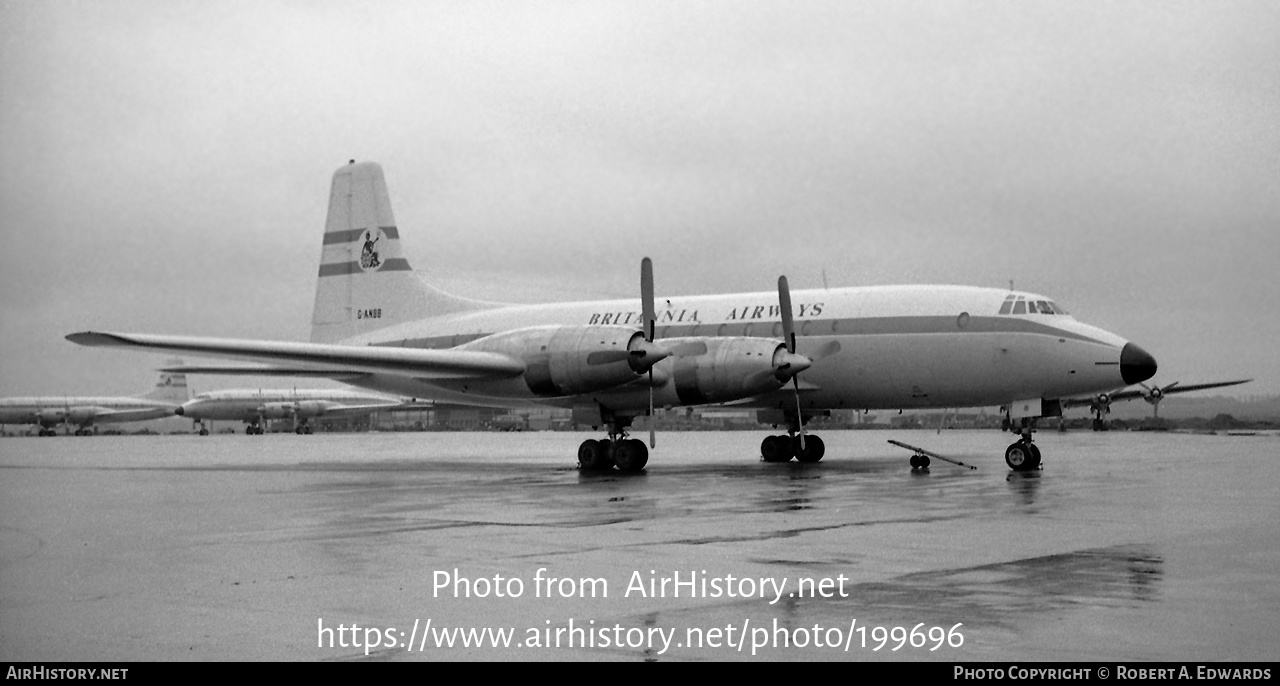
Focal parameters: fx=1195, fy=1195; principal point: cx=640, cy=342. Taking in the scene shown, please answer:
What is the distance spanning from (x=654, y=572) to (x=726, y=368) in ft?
56.2

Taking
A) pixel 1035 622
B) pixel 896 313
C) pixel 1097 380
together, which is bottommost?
pixel 1035 622

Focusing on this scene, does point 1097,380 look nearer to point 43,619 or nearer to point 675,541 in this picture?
point 675,541

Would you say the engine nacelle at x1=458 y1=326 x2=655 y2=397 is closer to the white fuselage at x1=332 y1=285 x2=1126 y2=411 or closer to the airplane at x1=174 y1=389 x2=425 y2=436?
the white fuselage at x1=332 y1=285 x2=1126 y2=411

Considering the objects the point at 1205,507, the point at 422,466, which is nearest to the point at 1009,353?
the point at 1205,507

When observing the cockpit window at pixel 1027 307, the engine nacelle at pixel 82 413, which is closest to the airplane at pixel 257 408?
the engine nacelle at pixel 82 413

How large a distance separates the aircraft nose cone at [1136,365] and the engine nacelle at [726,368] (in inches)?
297

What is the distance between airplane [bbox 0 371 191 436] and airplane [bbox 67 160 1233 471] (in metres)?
75.9

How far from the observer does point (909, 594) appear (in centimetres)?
916

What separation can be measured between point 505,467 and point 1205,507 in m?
17.7

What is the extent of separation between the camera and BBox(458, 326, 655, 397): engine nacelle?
89.0ft

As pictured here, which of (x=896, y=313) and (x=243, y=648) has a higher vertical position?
(x=896, y=313)

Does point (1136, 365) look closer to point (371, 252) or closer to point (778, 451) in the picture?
point (778, 451)

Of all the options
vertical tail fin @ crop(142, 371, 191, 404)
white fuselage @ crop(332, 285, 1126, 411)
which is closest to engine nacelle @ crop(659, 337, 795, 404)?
white fuselage @ crop(332, 285, 1126, 411)

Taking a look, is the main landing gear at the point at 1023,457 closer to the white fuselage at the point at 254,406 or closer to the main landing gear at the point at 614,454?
the main landing gear at the point at 614,454
